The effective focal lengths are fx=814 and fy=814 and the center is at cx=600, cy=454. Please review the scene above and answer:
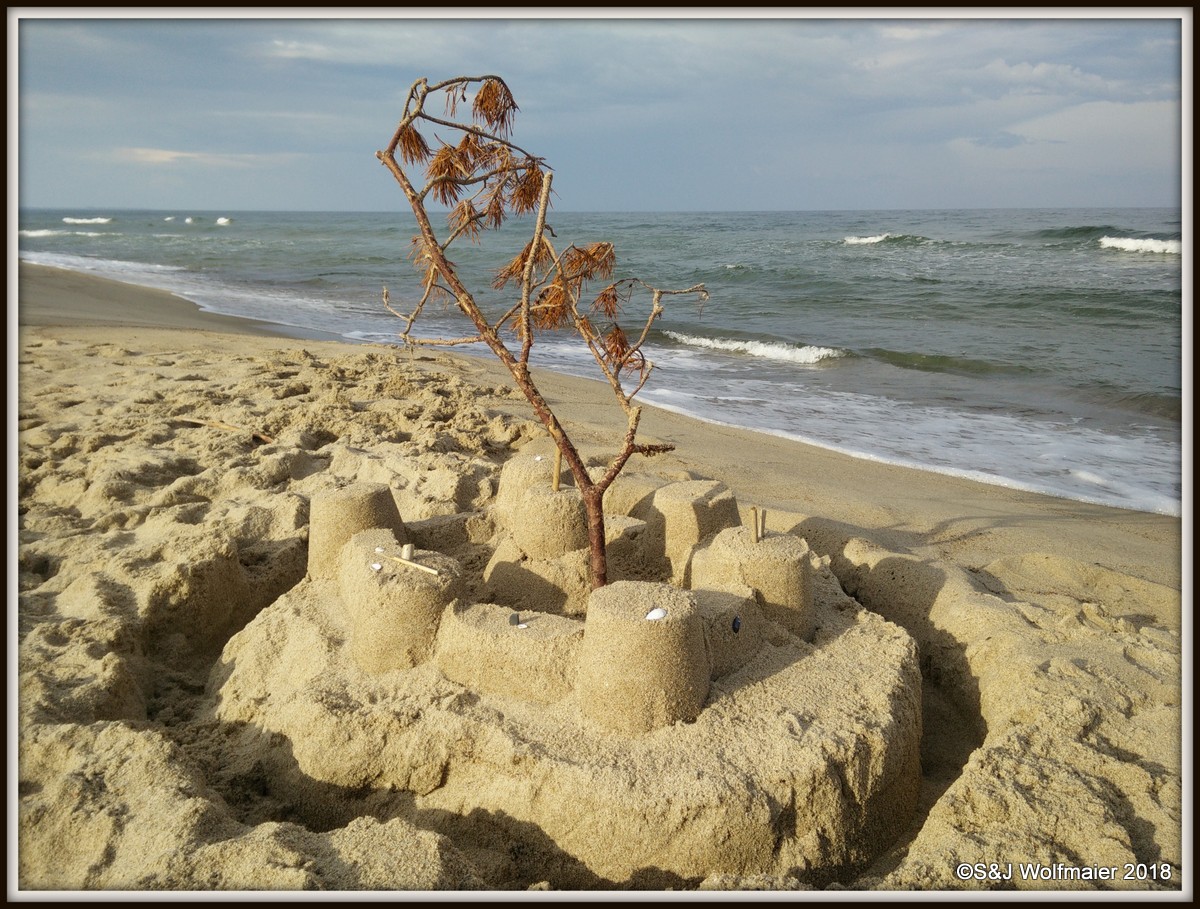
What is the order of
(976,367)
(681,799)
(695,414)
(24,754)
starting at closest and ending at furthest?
1. (681,799)
2. (24,754)
3. (695,414)
4. (976,367)

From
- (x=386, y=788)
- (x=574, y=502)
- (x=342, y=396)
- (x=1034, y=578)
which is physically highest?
(x=342, y=396)

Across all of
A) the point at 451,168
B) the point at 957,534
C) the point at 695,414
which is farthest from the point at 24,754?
the point at 695,414

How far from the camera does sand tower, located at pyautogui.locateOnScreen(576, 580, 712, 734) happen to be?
2635mm

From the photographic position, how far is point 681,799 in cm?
242

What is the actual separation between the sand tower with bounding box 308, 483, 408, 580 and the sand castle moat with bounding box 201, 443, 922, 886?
0.15m

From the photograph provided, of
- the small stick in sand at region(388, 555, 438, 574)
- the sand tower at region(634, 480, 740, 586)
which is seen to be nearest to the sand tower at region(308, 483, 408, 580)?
the small stick in sand at region(388, 555, 438, 574)

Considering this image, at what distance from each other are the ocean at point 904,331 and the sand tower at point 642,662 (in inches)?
85.7

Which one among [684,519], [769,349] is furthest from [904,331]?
[684,519]

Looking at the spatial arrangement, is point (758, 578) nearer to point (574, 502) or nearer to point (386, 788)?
point (574, 502)

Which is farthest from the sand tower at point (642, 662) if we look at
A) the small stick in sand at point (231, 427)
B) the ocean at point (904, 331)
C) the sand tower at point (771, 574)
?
the small stick in sand at point (231, 427)

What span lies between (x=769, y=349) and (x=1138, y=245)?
52.1 ft

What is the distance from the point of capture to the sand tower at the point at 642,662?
8.64ft

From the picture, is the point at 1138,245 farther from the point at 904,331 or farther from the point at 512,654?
the point at 512,654

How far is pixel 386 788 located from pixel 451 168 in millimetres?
2289
